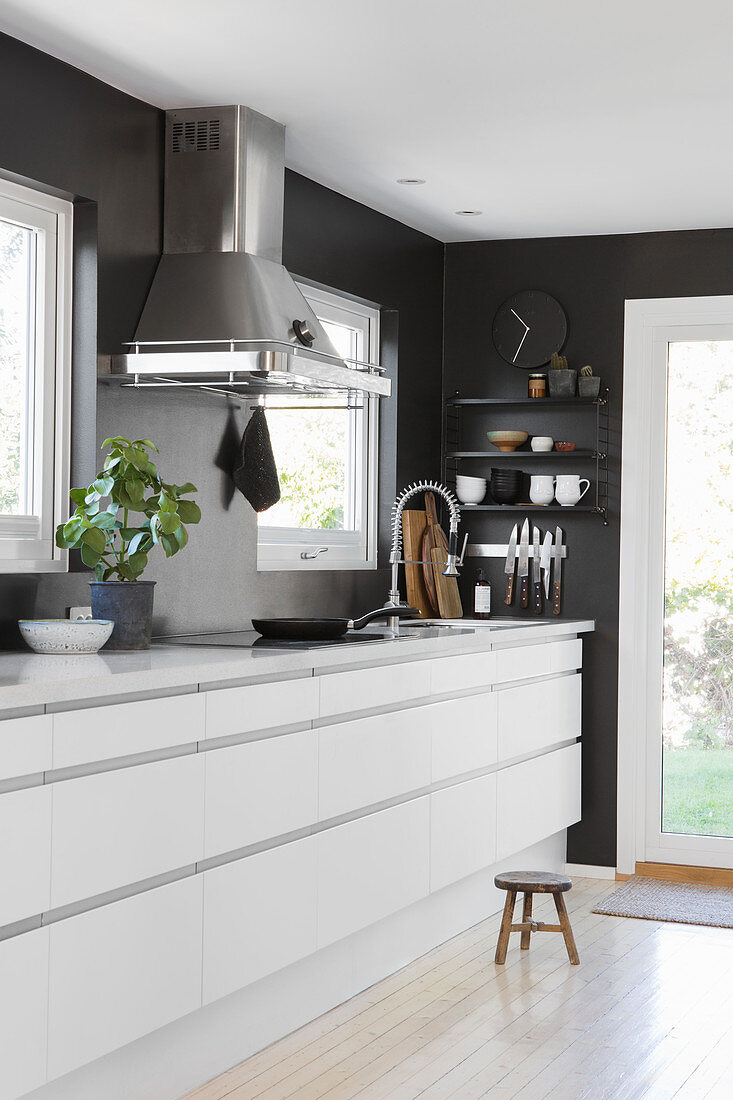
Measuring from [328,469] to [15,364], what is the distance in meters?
1.78

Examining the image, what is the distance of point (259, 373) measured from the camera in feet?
12.2

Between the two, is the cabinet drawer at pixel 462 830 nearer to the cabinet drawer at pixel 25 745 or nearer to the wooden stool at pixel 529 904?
the wooden stool at pixel 529 904

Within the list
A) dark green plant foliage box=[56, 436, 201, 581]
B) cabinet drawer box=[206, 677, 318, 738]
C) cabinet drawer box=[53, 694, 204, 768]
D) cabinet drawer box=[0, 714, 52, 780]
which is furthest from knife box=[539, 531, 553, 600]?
cabinet drawer box=[0, 714, 52, 780]

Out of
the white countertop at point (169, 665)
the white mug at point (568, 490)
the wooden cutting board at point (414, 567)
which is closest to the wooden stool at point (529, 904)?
the white countertop at point (169, 665)

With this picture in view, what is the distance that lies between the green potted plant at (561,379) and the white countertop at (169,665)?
140 centimetres

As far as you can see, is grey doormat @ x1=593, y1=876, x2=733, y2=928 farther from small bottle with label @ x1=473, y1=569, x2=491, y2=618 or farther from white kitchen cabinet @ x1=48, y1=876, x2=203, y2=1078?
white kitchen cabinet @ x1=48, y1=876, x2=203, y2=1078

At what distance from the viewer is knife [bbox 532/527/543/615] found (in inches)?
221

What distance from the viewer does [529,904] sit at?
4305 mm

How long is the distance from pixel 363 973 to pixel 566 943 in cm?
69

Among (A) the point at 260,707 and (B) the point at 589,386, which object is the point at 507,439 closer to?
(B) the point at 589,386

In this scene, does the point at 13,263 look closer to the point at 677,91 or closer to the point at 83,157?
the point at 83,157

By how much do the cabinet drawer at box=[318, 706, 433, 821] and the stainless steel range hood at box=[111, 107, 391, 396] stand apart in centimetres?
99

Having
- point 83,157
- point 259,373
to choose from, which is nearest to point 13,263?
point 83,157

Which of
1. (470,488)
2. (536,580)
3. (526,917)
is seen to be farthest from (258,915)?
(470,488)
